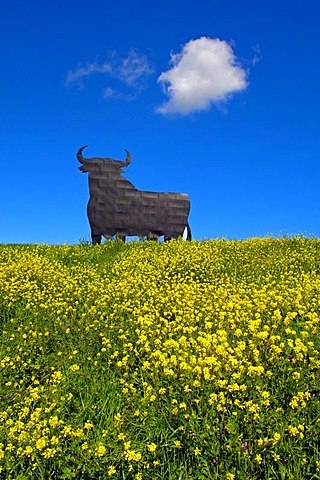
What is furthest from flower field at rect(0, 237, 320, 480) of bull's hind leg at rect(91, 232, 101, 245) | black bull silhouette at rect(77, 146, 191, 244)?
black bull silhouette at rect(77, 146, 191, 244)

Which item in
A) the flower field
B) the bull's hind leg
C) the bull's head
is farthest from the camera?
the bull's head

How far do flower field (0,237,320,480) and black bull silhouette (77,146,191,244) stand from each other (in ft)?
30.1

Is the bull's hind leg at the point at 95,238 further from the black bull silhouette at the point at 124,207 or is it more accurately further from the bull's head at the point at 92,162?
the bull's head at the point at 92,162

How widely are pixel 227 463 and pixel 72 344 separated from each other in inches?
152

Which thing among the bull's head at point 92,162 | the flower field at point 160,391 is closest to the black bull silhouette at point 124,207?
the bull's head at point 92,162

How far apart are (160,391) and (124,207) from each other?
14.5 m

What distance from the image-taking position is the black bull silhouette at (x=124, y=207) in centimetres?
1914

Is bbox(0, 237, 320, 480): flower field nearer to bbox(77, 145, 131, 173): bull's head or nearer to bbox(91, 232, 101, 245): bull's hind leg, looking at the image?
bbox(91, 232, 101, 245): bull's hind leg

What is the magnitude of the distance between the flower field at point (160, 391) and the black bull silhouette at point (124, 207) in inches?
362

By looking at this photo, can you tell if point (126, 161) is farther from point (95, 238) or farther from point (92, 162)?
point (95, 238)

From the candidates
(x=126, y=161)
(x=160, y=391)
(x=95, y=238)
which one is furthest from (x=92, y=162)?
(x=160, y=391)

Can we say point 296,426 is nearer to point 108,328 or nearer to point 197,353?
point 197,353

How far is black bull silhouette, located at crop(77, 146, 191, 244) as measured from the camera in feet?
62.8

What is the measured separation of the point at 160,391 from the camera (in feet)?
16.9
